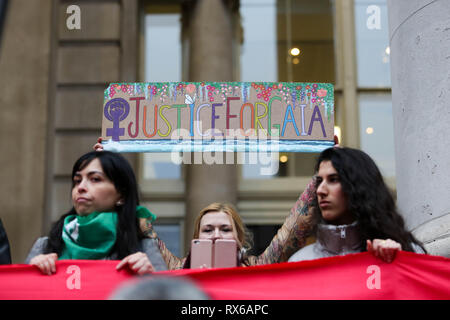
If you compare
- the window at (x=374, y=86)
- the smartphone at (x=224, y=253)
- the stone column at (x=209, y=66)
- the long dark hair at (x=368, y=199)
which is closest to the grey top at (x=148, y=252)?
the smartphone at (x=224, y=253)

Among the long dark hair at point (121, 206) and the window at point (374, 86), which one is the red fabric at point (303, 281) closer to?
the long dark hair at point (121, 206)

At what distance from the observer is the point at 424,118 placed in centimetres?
500

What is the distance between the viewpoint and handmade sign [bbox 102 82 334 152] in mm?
5211

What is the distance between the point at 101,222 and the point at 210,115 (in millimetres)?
1556

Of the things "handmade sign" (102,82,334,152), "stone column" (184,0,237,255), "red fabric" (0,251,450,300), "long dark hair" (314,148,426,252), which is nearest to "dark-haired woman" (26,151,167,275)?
"red fabric" (0,251,450,300)

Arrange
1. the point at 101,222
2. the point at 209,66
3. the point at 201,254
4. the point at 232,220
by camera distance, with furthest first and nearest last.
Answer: the point at 209,66 → the point at 232,220 → the point at 201,254 → the point at 101,222

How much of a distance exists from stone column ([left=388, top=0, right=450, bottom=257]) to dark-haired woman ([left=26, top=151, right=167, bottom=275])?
190 cm

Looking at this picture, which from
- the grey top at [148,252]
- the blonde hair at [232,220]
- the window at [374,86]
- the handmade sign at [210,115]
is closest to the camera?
the grey top at [148,252]

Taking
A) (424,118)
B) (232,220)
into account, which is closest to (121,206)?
(232,220)

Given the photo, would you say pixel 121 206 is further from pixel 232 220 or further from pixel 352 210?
pixel 352 210

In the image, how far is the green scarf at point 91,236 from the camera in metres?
3.98

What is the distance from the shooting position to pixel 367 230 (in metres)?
4.04

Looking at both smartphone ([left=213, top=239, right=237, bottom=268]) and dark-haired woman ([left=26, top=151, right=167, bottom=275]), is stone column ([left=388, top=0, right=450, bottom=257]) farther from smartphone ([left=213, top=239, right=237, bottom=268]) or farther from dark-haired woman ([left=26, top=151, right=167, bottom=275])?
dark-haired woman ([left=26, top=151, right=167, bottom=275])

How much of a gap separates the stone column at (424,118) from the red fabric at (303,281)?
899 millimetres
